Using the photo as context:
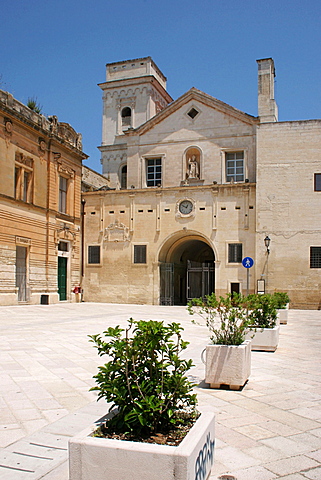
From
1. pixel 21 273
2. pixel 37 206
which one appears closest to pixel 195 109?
pixel 37 206

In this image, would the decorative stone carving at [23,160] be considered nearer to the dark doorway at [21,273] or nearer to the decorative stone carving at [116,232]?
the dark doorway at [21,273]

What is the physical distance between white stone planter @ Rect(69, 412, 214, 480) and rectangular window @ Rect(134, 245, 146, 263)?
26.4 meters

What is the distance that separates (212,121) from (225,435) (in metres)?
27.6

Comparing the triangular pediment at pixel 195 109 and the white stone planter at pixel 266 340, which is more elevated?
the triangular pediment at pixel 195 109

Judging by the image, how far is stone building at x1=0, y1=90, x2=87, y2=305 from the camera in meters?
23.8

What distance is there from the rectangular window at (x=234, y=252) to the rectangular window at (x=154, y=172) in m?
7.01

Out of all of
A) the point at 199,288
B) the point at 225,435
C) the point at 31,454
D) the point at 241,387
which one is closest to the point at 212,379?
the point at 241,387

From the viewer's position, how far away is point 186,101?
31219 millimetres

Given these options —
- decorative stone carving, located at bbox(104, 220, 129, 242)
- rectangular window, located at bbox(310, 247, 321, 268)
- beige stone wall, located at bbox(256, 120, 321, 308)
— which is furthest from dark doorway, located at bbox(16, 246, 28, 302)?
rectangular window, located at bbox(310, 247, 321, 268)

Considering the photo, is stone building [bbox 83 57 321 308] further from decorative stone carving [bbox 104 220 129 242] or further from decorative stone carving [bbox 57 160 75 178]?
decorative stone carving [bbox 57 160 75 178]

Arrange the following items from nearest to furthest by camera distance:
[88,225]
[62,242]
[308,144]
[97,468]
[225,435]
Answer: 1. [97,468]
2. [225,435]
3. [308,144]
4. [62,242]
5. [88,225]

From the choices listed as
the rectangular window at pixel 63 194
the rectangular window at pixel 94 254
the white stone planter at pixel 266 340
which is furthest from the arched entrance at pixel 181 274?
the white stone planter at pixel 266 340

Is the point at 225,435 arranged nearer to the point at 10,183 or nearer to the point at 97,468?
the point at 97,468

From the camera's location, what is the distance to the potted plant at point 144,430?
3.05 m
